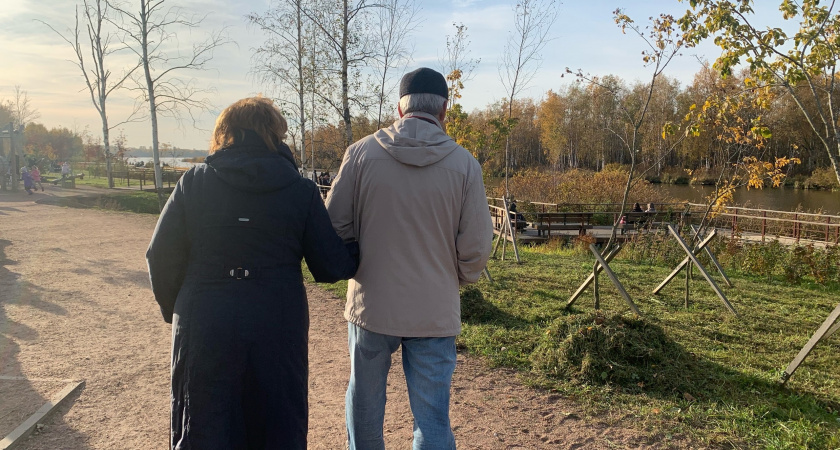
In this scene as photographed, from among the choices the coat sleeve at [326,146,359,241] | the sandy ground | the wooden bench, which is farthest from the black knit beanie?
the wooden bench

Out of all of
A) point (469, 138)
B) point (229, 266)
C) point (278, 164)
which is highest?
point (469, 138)

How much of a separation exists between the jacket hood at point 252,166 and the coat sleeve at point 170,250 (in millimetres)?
185

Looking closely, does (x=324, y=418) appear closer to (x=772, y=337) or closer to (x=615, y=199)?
(x=772, y=337)

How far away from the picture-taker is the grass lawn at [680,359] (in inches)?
141

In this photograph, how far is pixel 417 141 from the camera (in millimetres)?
2152

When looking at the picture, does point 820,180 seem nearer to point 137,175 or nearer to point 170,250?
point 137,175

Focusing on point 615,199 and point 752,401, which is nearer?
point 752,401

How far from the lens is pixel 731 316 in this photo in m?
6.39

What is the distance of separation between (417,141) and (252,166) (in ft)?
2.12

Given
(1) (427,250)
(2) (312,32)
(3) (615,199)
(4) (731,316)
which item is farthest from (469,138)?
(3) (615,199)

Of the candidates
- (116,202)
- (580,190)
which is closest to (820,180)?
(580,190)

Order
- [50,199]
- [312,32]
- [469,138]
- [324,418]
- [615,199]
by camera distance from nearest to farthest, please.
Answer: [324,418], [469,138], [312,32], [50,199], [615,199]

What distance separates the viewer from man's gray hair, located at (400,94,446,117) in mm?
2249

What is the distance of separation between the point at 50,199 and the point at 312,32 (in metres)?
13.6
